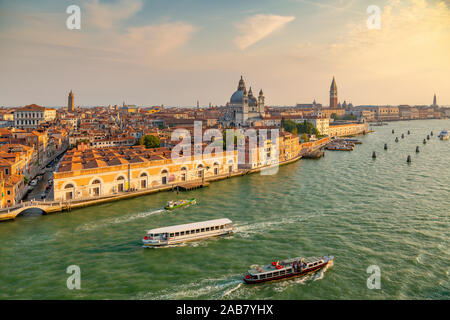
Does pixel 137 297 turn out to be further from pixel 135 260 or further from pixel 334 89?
pixel 334 89

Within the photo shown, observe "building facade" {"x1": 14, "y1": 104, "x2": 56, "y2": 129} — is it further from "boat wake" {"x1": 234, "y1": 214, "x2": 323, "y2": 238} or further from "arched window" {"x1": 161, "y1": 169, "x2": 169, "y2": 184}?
"boat wake" {"x1": 234, "y1": 214, "x2": 323, "y2": 238}

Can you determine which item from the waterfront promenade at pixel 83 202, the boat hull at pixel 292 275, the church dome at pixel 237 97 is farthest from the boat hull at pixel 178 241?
the church dome at pixel 237 97

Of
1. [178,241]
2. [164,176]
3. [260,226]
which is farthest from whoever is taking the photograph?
[164,176]

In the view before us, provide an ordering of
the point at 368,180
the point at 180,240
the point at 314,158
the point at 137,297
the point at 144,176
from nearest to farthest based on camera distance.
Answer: the point at 137,297, the point at 180,240, the point at 144,176, the point at 368,180, the point at 314,158

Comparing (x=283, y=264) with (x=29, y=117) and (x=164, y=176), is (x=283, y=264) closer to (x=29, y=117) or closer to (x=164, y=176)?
(x=164, y=176)

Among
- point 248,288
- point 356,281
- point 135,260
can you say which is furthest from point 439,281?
point 135,260

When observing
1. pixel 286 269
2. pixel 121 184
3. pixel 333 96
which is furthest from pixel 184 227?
pixel 333 96
